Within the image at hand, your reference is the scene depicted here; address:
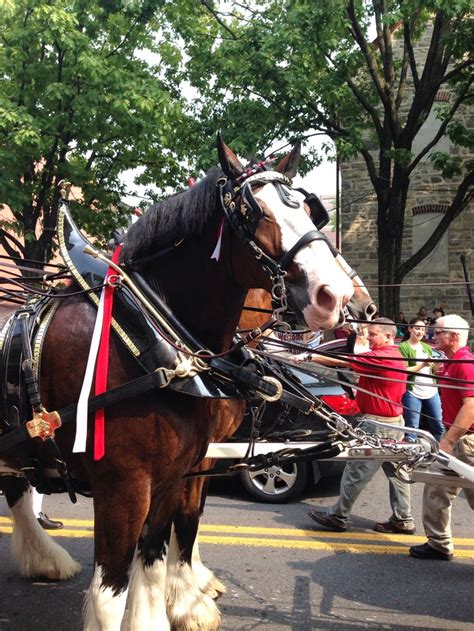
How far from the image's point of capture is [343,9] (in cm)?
1288

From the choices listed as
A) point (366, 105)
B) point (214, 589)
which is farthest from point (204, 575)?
point (366, 105)

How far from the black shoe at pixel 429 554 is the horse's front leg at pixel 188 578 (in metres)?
1.76

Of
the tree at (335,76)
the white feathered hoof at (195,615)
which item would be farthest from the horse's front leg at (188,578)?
the tree at (335,76)

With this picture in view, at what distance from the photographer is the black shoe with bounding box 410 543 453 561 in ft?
17.1

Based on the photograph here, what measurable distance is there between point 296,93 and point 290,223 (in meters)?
11.3

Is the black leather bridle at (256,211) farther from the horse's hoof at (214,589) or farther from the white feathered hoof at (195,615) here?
the horse's hoof at (214,589)

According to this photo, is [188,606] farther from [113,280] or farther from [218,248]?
[218,248]

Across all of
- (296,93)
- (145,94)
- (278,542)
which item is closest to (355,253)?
(296,93)

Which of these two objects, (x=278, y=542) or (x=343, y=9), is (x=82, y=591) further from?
(x=343, y=9)

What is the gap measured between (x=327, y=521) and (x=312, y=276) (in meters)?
3.82

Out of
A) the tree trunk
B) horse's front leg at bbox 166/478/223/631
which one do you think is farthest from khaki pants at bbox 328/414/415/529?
the tree trunk

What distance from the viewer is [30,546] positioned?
15.2ft

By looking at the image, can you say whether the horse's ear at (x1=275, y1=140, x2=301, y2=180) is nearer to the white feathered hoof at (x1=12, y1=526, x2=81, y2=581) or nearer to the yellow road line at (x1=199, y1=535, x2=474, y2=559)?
the white feathered hoof at (x1=12, y1=526, x2=81, y2=581)

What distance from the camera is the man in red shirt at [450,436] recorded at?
4.75m
